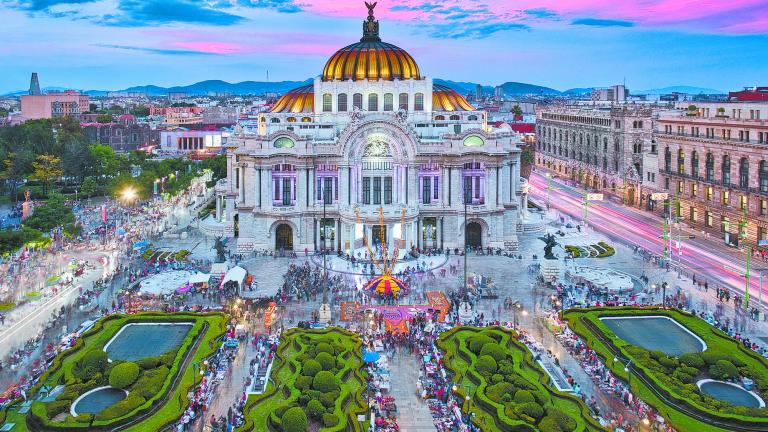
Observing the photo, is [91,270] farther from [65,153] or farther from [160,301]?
[65,153]

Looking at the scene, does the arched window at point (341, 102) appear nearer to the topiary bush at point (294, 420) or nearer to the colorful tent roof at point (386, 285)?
the colorful tent roof at point (386, 285)

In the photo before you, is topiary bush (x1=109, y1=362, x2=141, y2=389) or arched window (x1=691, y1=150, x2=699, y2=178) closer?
topiary bush (x1=109, y1=362, x2=141, y2=389)

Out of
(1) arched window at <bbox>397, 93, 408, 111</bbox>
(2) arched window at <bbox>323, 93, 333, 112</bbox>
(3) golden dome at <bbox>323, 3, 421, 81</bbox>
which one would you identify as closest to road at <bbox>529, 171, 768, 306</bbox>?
(1) arched window at <bbox>397, 93, 408, 111</bbox>

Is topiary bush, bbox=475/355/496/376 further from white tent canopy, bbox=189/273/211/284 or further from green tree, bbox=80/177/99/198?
green tree, bbox=80/177/99/198

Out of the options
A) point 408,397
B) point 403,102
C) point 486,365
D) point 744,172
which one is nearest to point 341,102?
point 403,102

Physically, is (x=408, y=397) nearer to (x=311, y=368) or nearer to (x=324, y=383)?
(x=324, y=383)

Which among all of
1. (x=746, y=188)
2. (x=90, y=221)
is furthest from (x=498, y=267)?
(x=90, y=221)
